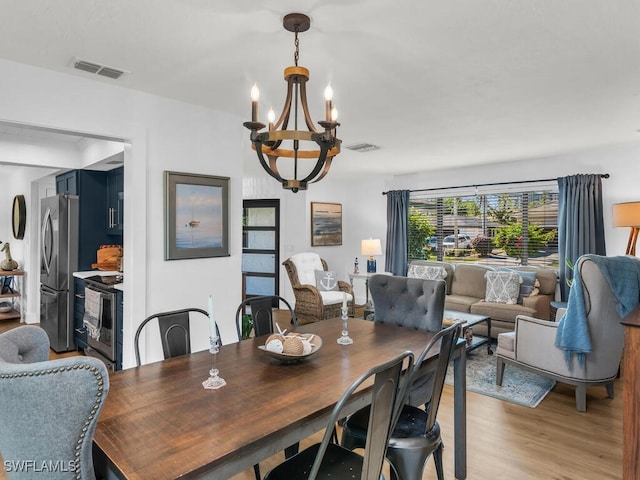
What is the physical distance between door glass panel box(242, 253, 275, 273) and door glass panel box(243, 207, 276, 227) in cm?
56

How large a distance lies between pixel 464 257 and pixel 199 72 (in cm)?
509

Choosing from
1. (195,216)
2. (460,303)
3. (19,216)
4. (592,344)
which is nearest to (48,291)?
(19,216)

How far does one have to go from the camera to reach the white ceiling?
1890 mm

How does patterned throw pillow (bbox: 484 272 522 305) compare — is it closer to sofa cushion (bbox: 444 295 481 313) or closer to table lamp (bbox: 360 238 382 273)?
sofa cushion (bbox: 444 295 481 313)

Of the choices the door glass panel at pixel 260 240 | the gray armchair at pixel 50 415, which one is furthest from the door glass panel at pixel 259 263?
the gray armchair at pixel 50 415

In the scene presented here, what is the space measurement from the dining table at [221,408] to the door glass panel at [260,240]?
503cm

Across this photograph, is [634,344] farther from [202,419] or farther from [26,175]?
[26,175]

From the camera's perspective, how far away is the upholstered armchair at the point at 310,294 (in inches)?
222

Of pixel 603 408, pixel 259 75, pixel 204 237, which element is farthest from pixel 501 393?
pixel 259 75

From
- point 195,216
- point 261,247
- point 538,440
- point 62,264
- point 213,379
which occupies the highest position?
point 195,216

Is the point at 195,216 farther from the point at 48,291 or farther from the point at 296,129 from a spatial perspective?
the point at 48,291

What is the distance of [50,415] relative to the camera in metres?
0.92

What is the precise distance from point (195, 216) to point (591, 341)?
3283mm

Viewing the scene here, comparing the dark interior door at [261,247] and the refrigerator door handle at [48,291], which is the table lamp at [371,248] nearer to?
the dark interior door at [261,247]
